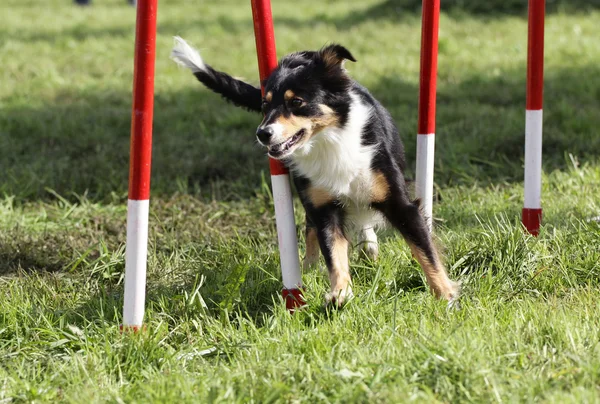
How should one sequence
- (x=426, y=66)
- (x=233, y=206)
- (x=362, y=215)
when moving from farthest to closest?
(x=233, y=206), (x=426, y=66), (x=362, y=215)

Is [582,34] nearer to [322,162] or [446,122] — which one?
[446,122]

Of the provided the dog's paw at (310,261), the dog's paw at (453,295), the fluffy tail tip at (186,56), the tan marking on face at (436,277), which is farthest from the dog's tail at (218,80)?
the dog's paw at (453,295)

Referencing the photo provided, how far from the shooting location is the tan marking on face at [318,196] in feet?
10.5

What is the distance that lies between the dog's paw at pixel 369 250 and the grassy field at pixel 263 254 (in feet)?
0.36

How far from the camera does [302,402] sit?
2.36m

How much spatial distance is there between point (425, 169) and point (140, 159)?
140 cm

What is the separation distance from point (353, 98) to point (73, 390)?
156cm

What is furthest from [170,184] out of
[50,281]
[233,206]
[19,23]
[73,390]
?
[19,23]

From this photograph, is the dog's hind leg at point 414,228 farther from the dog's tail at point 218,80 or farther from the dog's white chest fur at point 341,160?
the dog's tail at point 218,80

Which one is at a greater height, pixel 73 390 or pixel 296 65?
pixel 296 65

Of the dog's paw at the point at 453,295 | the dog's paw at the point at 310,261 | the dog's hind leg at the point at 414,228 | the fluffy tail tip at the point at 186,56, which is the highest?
the fluffy tail tip at the point at 186,56

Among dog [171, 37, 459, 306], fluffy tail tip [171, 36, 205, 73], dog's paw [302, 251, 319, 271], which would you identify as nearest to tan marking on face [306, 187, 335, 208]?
dog [171, 37, 459, 306]

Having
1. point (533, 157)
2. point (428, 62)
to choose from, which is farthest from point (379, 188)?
point (533, 157)

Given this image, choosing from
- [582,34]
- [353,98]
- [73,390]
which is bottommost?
[73,390]
